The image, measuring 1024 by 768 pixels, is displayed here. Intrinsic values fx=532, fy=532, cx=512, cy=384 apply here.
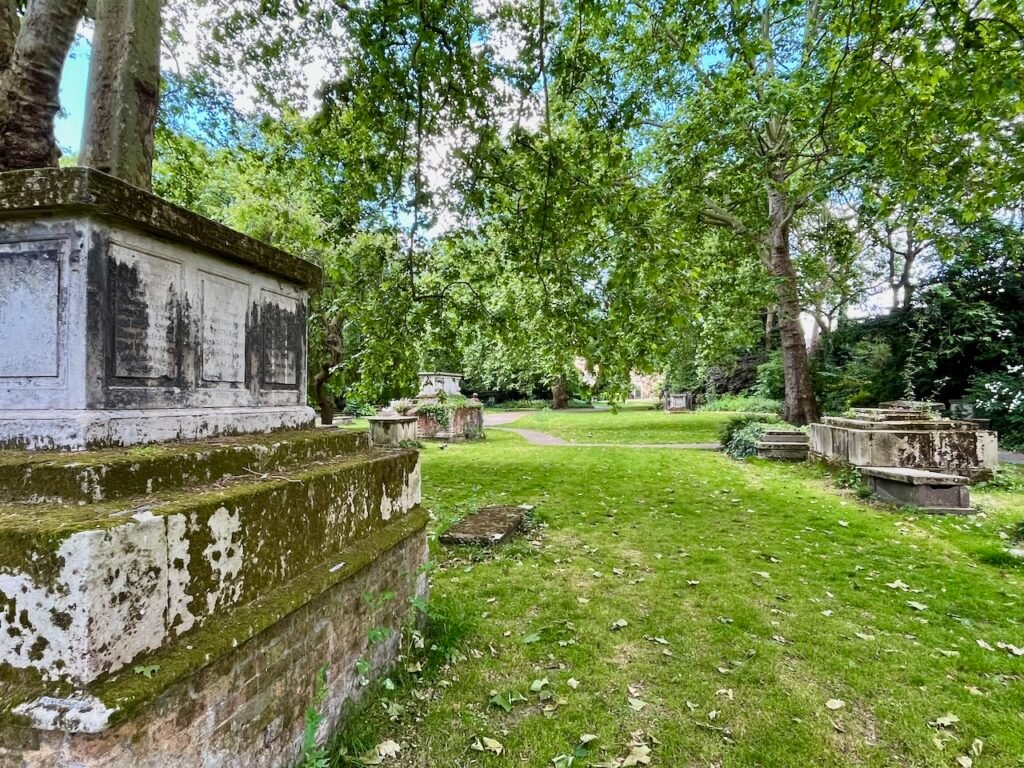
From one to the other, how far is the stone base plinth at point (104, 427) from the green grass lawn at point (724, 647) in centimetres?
154

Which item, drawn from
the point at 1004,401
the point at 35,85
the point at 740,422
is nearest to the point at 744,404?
the point at 1004,401

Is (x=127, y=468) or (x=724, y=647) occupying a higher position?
(x=127, y=468)

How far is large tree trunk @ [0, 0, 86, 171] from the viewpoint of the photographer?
8.73 ft

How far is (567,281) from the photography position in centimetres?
586

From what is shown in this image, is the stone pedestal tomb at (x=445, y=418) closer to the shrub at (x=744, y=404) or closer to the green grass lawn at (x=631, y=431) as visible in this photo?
the green grass lawn at (x=631, y=431)

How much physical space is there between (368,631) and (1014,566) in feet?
19.1

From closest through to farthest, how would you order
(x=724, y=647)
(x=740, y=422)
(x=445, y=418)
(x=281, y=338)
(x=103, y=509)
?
(x=103, y=509)
(x=281, y=338)
(x=724, y=647)
(x=740, y=422)
(x=445, y=418)

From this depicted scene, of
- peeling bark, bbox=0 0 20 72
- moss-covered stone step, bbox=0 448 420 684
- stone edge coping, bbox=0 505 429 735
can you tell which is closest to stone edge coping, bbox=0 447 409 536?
moss-covered stone step, bbox=0 448 420 684

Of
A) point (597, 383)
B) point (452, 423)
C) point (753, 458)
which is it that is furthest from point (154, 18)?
point (452, 423)

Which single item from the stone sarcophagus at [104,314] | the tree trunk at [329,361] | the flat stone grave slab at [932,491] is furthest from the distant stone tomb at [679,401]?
the stone sarcophagus at [104,314]

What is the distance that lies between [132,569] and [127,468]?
0.38 metres

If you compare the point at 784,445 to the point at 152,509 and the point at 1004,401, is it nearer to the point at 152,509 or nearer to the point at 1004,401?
the point at 1004,401

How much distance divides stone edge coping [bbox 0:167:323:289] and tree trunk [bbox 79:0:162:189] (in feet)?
4.26

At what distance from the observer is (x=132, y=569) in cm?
149
